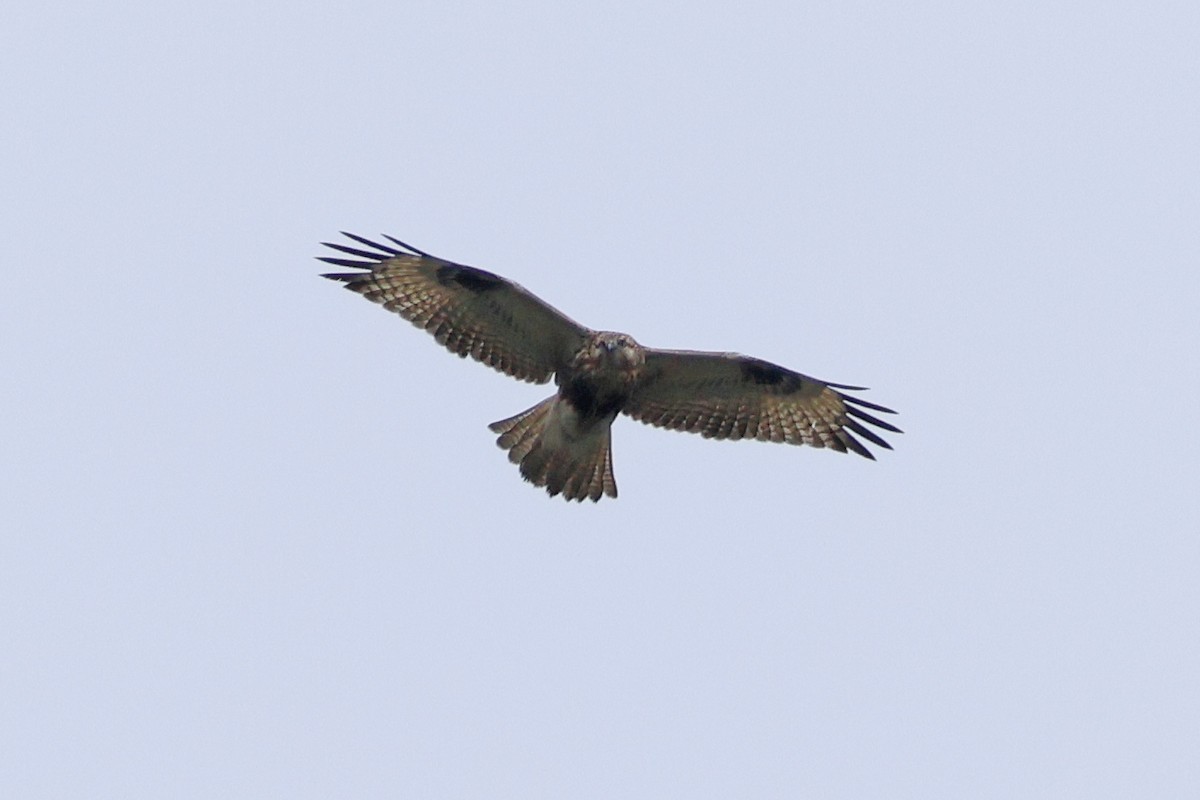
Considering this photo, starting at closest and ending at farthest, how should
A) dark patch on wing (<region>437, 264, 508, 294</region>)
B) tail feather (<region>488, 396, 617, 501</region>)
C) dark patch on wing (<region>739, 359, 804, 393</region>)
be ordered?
dark patch on wing (<region>437, 264, 508, 294</region>), tail feather (<region>488, 396, 617, 501</region>), dark patch on wing (<region>739, 359, 804, 393</region>)

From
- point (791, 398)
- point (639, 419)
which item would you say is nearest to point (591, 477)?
point (639, 419)

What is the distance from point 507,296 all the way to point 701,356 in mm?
1600

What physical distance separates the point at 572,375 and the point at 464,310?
104cm

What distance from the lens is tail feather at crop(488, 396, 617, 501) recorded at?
17156 millimetres

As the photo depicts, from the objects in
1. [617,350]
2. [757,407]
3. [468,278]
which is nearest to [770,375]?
[757,407]

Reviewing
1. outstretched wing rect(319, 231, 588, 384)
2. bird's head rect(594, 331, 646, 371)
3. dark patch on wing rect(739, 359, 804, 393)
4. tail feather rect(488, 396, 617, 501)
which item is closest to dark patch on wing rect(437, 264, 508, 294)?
outstretched wing rect(319, 231, 588, 384)

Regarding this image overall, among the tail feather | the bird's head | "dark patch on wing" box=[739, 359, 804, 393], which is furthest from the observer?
"dark patch on wing" box=[739, 359, 804, 393]

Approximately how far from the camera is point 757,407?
58.6 feet

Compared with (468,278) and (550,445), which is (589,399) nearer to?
(550,445)

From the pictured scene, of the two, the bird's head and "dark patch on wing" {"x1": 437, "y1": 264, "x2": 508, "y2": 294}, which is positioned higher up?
"dark patch on wing" {"x1": 437, "y1": 264, "x2": 508, "y2": 294}

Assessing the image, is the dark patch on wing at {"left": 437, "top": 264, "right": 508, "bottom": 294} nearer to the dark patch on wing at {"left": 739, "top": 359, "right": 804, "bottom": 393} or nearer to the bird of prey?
the bird of prey

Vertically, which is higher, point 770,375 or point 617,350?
point 770,375

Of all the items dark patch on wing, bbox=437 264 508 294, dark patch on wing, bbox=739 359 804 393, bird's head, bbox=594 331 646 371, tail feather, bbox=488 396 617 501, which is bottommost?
tail feather, bbox=488 396 617 501

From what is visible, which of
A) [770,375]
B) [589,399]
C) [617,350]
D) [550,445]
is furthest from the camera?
[770,375]
